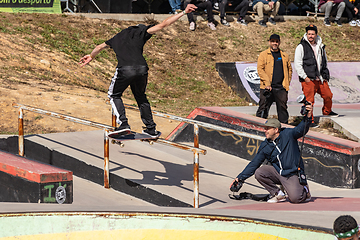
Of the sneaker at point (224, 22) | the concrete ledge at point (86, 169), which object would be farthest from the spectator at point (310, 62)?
the sneaker at point (224, 22)

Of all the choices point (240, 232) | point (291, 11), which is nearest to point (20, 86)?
point (240, 232)

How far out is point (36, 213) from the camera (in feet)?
12.4

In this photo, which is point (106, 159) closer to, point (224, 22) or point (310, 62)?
point (310, 62)

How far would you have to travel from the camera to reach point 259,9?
18.9m

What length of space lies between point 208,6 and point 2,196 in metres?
13.7

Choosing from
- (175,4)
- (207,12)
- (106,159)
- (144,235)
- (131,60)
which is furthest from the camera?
(207,12)

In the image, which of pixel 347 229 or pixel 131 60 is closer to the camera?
pixel 347 229

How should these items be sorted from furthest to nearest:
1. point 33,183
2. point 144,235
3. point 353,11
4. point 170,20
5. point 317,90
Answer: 1. point 353,11
2. point 317,90
3. point 170,20
4. point 33,183
5. point 144,235

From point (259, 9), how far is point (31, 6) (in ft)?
30.6

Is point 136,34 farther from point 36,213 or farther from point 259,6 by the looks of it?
point 259,6

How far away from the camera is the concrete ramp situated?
13.0 meters

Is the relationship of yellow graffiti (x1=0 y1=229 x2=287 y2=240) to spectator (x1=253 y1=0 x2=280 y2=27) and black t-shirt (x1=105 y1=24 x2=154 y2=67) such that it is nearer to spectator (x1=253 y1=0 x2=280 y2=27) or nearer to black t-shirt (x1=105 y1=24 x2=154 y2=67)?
black t-shirt (x1=105 y1=24 x2=154 y2=67)

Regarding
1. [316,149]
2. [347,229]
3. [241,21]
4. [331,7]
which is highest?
[331,7]

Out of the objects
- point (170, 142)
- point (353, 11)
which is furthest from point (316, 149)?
point (353, 11)
